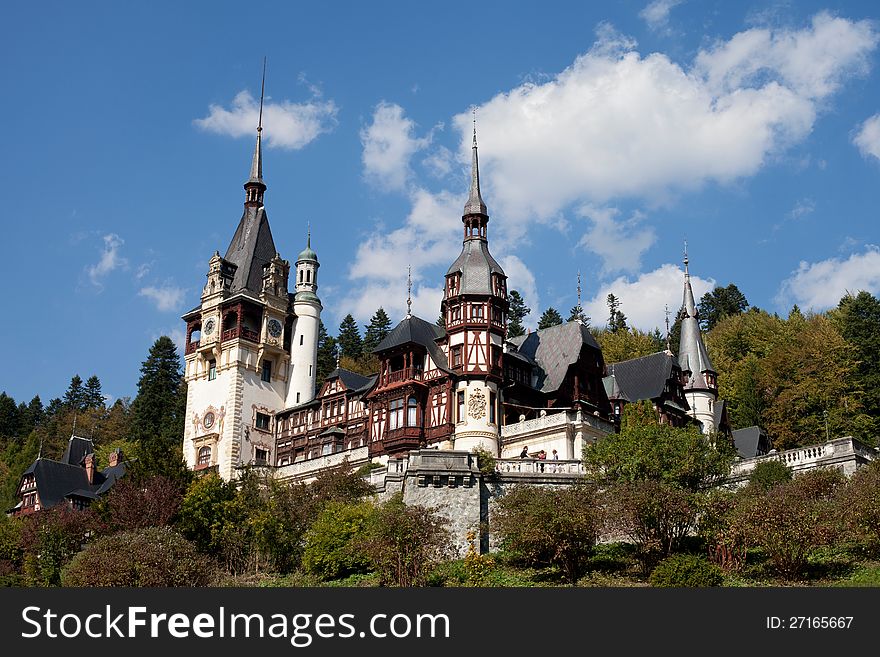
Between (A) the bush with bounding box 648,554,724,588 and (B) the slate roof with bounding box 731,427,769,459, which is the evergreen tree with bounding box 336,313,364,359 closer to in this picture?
(B) the slate roof with bounding box 731,427,769,459

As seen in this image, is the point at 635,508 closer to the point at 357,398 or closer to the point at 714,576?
the point at 714,576

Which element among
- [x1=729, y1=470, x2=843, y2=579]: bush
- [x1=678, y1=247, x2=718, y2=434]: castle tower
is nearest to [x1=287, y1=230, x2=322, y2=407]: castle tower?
[x1=678, y1=247, x2=718, y2=434]: castle tower

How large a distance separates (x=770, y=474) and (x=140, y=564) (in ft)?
77.6

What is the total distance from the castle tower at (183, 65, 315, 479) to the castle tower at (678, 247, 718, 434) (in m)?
27.1

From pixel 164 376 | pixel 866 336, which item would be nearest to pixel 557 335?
pixel 866 336

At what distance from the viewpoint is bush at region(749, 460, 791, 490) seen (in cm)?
4122

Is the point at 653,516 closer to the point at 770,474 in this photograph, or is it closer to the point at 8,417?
the point at 770,474

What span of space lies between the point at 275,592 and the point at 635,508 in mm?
14346

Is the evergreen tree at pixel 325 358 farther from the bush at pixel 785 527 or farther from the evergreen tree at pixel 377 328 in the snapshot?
the bush at pixel 785 527

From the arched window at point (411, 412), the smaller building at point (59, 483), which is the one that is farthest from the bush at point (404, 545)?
the smaller building at point (59, 483)

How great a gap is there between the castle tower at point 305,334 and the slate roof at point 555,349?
15.9 m

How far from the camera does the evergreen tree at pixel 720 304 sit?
11600 centimetres

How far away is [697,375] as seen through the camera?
73062 millimetres

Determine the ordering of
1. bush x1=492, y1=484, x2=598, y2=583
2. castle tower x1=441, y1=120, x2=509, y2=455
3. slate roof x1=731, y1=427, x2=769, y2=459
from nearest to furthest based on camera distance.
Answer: bush x1=492, y1=484, x2=598, y2=583 < castle tower x1=441, y1=120, x2=509, y2=455 < slate roof x1=731, y1=427, x2=769, y2=459
